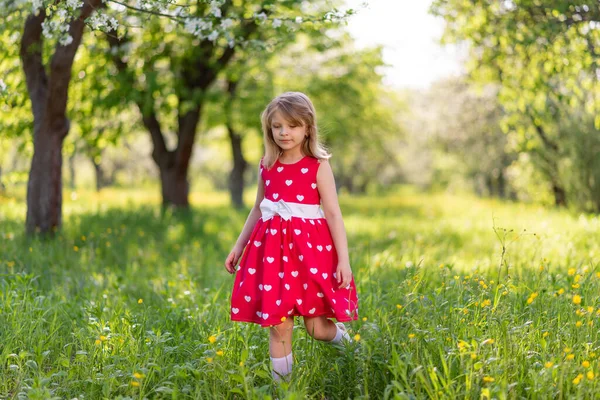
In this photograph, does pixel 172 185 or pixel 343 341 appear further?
pixel 172 185

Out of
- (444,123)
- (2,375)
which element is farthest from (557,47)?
(444,123)

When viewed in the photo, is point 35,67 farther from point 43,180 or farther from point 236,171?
point 236,171

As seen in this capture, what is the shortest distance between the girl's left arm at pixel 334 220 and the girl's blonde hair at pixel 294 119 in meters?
0.11

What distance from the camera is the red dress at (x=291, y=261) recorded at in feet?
11.7

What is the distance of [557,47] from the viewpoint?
27.9ft

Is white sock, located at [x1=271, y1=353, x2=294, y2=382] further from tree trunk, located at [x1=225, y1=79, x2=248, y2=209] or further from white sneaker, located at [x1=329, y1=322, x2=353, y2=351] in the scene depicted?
tree trunk, located at [x1=225, y1=79, x2=248, y2=209]

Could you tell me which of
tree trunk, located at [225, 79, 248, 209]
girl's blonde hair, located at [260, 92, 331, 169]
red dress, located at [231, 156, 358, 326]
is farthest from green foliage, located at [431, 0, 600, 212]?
tree trunk, located at [225, 79, 248, 209]

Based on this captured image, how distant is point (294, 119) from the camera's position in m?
3.65

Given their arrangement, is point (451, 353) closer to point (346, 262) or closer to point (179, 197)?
point (346, 262)

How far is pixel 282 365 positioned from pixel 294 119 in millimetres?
1421

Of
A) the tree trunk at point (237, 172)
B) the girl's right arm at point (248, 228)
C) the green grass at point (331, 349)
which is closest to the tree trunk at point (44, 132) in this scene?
the green grass at point (331, 349)

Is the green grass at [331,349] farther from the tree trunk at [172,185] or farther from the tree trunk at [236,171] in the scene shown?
the tree trunk at [236,171]

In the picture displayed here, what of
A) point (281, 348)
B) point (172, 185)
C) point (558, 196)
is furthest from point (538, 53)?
point (558, 196)

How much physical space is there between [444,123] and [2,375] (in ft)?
73.3
